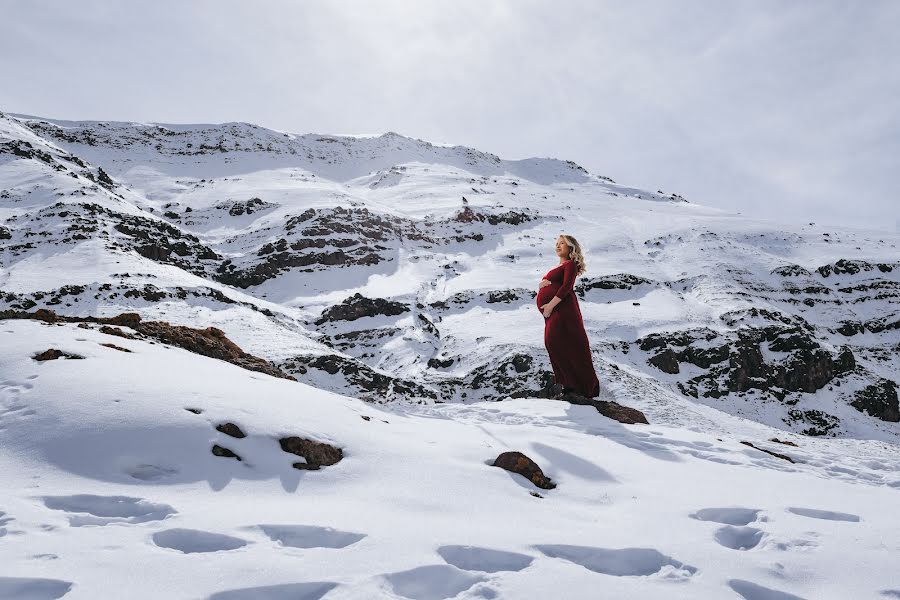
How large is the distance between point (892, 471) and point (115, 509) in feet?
33.5

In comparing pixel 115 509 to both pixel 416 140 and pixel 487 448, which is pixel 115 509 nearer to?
pixel 487 448

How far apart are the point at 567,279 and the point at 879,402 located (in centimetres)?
3019

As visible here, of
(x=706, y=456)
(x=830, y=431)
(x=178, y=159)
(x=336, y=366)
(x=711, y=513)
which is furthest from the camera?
(x=178, y=159)

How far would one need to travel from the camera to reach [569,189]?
308ft

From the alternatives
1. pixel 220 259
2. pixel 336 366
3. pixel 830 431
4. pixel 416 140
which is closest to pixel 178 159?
pixel 220 259

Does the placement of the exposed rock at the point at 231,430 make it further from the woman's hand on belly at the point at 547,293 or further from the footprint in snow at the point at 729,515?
the woman's hand on belly at the point at 547,293

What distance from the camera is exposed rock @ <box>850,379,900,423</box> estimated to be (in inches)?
1136

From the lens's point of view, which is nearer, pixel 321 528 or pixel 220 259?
pixel 321 528

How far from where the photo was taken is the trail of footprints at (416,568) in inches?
111

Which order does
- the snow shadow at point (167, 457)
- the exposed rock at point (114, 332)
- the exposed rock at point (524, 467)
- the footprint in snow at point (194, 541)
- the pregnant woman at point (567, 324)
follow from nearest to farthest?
the footprint in snow at point (194, 541)
the snow shadow at point (167, 457)
the exposed rock at point (524, 467)
the exposed rock at point (114, 332)
the pregnant woman at point (567, 324)

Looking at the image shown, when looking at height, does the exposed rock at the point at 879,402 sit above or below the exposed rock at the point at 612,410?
below

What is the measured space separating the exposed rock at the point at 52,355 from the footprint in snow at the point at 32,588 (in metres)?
4.79

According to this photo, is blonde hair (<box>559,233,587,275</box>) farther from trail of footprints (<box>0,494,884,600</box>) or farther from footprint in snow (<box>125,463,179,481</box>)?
footprint in snow (<box>125,463,179,481</box>)

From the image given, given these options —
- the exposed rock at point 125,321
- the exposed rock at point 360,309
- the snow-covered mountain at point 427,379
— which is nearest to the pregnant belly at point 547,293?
the snow-covered mountain at point 427,379
